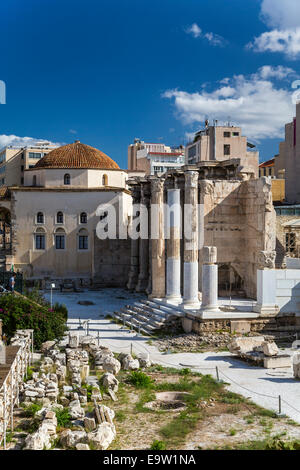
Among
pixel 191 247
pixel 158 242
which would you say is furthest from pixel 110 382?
pixel 158 242

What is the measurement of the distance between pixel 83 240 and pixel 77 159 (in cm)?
584

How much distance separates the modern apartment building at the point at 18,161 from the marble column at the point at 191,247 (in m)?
49.7

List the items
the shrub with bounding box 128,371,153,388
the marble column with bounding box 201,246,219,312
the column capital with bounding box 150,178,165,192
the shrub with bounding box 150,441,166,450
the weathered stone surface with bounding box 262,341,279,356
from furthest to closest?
the column capital with bounding box 150,178,165,192, the marble column with bounding box 201,246,219,312, the weathered stone surface with bounding box 262,341,279,356, the shrub with bounding box 128,371,153,388, the shrub with bounding box 150,441,166,450

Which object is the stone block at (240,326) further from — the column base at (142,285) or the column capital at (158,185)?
the column base at (142,285)

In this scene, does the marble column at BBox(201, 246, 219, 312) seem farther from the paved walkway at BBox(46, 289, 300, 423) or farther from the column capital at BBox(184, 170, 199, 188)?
the column capital at BBox(184, 170, 199, 188)

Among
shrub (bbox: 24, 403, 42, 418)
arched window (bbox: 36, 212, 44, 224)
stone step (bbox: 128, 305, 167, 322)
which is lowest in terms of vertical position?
shrub (bbox: 24, 403, 42, 418)

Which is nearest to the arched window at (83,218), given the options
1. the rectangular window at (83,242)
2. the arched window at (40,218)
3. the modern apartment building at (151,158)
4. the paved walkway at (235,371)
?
the rectangular window at (83,242)

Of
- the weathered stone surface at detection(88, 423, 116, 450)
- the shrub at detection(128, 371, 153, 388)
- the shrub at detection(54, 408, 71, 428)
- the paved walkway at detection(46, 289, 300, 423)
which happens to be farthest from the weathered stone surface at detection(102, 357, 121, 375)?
the weathered stone surface at detection(88, 423, 116, 450)

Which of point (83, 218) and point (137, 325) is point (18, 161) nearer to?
point (83, 218)

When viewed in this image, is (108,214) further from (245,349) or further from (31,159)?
(31,159)

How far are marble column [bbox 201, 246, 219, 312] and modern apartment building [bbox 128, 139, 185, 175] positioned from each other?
43.5 m

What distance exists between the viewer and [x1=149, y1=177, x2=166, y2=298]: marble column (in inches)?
1025

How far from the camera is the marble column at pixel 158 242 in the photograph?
2605cm
